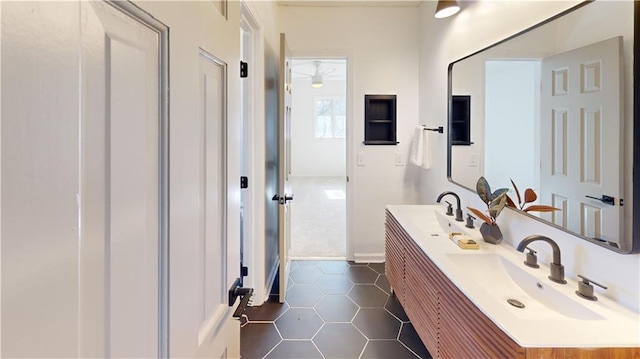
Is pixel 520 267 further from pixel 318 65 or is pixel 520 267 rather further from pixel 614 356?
pixel 318 65

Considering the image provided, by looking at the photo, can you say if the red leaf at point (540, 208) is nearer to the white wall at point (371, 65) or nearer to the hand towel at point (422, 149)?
the hand towel at point (422, 149)

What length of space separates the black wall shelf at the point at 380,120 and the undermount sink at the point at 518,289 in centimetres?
192

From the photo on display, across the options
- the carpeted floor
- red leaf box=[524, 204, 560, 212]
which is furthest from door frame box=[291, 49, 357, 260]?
red leaf box=[524, 204, 560, 212]

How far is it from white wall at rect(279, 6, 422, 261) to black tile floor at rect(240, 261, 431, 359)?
85 cm

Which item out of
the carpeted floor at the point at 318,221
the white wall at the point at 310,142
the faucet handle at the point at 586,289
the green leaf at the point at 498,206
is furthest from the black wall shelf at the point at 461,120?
the white wall at the point at 310,142

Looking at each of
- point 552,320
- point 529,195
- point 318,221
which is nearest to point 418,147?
point 529,195

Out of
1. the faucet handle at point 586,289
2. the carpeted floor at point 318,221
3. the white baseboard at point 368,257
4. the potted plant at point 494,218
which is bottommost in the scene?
the white baseboard at point 368,257

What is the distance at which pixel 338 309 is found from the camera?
8.02ft

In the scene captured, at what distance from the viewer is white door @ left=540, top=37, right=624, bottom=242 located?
1078 millimetres

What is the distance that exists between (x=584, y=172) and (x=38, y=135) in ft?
5.05

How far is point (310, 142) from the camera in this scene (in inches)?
382

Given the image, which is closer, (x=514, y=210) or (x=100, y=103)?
(x=100, y=103)

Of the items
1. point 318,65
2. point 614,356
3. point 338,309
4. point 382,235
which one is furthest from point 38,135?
point 318,65

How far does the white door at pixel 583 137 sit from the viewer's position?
1078 mm
